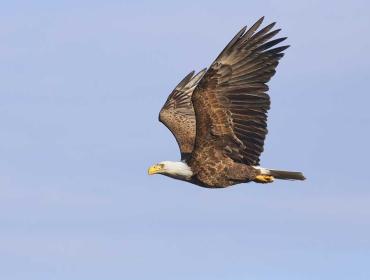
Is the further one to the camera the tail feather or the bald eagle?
the tail feather

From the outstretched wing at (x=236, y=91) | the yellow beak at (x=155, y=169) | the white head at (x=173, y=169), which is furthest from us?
the yellow beak at (x=155, y=169)

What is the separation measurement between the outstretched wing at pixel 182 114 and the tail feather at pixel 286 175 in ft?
7.67

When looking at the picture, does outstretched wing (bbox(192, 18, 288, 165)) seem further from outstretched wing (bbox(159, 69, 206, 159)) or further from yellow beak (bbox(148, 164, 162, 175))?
outstretched wing (bbox(159, 69, 206, 159))

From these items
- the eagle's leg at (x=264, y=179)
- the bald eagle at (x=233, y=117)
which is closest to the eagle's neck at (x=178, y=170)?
the bald eagle at (x=233, y=117)

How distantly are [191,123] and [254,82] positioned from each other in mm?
4123

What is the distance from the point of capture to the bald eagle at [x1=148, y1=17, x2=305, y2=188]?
2447cm

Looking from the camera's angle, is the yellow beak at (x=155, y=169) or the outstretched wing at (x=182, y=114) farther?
the outstretched wing at (x=182, y=114)

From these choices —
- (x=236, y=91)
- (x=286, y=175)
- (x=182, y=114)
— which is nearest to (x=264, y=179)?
(x=286, y=175)

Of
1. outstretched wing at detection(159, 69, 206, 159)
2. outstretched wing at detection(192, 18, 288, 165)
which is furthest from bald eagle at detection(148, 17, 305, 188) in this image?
outstretched wing at detection(159, 69, 206, 159)

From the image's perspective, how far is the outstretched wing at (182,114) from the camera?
91.2 feet

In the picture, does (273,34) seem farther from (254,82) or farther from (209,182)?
(209,182)

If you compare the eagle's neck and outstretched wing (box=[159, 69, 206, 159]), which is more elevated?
outstretched wing (box=[159, 69, 206, 159])

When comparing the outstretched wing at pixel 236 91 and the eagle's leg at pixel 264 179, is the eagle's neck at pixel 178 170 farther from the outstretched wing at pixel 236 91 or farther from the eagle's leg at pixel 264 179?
the eagle's leg at pixel 264 179

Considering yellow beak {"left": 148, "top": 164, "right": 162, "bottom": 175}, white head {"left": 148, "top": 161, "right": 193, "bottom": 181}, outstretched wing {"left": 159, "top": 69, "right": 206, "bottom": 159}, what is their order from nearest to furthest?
white head {"left": 148, "top": 161, "right": 193, "bottom": 181} → yellow beak {"left": 148, "top": 164, "right": 162, "bottom": 175} → outstretched wing {"left": 159, "top": 69, "right": 206, "bottom": 159}
